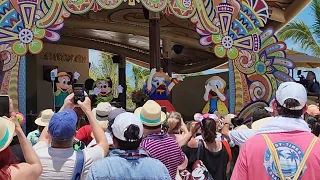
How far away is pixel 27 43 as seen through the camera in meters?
8.11

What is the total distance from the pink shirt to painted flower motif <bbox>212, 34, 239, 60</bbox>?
6.33m

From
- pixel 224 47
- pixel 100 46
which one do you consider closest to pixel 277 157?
pixel 224 47

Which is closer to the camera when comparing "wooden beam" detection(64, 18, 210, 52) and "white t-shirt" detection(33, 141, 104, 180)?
"white t-shirt" detection(33, 141, 104, 180)

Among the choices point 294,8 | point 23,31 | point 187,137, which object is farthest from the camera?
point 294,8

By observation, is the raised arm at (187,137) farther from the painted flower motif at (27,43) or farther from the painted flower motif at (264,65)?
the painted flower motif at (264,65)

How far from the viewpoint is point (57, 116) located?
9.41ft

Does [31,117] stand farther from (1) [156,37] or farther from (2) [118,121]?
(2) [118,121]

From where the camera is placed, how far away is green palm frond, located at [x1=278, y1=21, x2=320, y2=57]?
20.2 meters

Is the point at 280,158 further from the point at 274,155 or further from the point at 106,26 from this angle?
the point at 106,26

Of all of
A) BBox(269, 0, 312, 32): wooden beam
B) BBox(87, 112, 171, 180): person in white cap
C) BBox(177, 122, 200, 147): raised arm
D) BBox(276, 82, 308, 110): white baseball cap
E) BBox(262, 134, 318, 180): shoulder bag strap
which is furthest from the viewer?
BBox(269, 0, 312, 32): wooden beam

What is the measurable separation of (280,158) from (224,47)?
6478mm

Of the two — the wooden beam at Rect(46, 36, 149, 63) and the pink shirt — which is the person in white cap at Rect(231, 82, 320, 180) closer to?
the pink shirt

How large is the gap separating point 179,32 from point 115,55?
433 cm

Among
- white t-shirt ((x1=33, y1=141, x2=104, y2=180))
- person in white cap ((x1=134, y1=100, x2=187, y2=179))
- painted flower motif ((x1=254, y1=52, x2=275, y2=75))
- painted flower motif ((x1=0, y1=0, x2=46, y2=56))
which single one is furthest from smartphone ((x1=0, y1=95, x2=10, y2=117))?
painted flower motif ((x1=254, y1=52, x2=275, y2=75))
